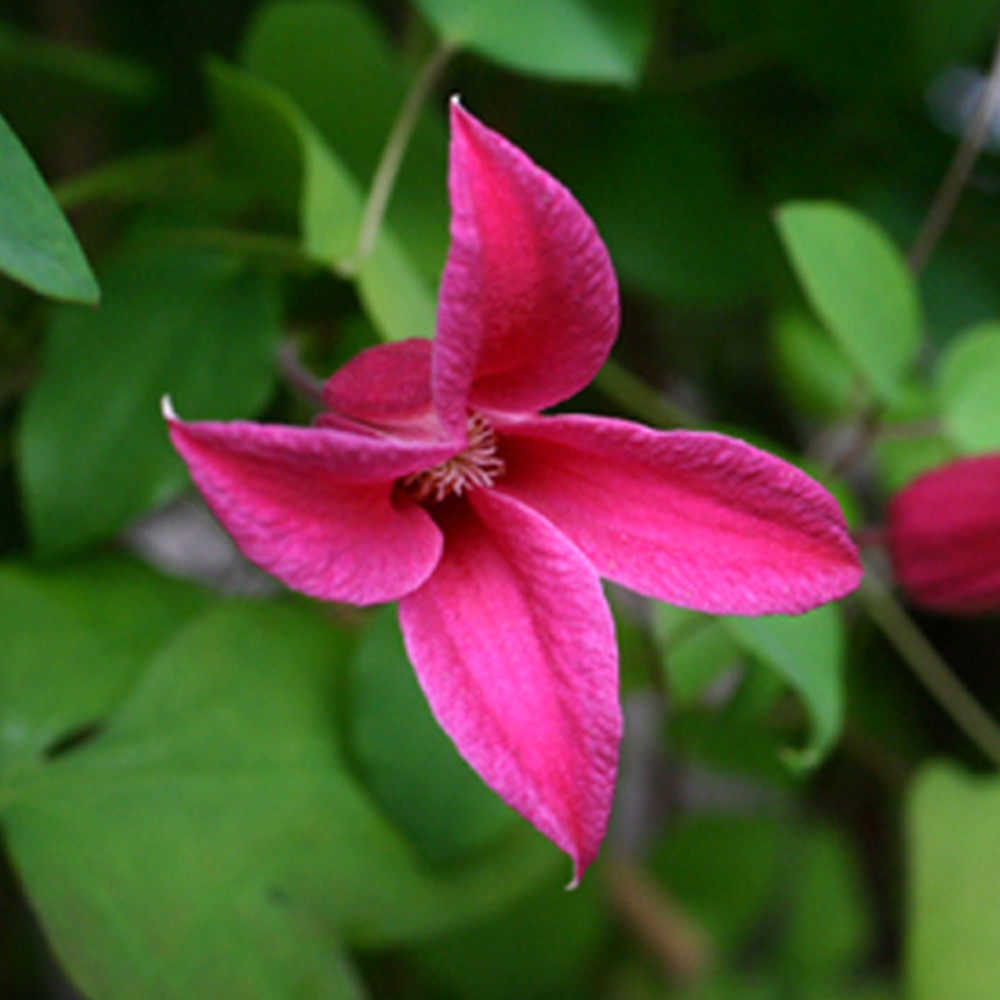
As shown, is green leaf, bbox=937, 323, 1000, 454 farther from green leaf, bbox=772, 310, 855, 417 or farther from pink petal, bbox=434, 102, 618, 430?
pink petal, bbox=434, 102, 618, 430

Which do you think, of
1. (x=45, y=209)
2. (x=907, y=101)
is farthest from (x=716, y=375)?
(x=45, y=209)

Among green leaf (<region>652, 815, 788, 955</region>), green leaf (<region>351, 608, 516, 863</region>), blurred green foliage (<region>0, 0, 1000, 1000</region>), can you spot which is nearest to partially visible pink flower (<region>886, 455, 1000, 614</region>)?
blurred green foliage (<region>0, 0, 1000, 1000</region>)

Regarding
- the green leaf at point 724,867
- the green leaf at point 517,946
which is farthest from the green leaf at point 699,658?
the green leaf at point 724,867

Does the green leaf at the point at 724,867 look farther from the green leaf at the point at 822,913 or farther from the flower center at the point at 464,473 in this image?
the flower center at the point at 464,473

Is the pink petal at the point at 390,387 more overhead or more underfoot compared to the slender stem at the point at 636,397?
more overhead

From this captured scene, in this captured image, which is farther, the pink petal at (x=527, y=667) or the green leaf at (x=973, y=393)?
the green leaf at (x=973, y=393)

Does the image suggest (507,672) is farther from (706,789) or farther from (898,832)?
(706,789)
